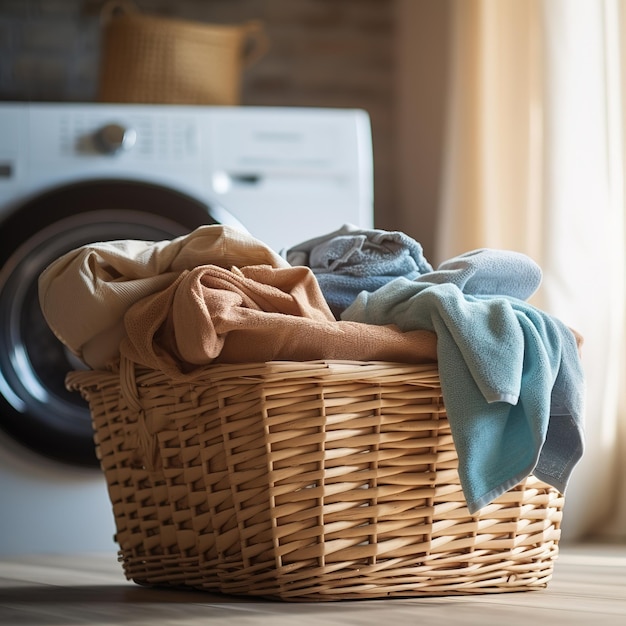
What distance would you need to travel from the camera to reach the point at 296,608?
0.97 m

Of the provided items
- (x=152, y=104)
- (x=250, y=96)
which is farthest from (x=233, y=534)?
(x=250, y=96)

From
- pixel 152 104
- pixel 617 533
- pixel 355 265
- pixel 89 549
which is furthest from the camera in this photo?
pixel 152 104

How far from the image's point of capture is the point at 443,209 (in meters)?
2.44

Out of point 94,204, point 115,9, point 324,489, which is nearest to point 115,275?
point 324,489

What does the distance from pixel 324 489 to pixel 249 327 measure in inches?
6.7

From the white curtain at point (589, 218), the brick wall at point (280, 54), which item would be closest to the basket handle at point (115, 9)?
the brick wall at point (280, 54)

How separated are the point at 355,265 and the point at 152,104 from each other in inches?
47.7

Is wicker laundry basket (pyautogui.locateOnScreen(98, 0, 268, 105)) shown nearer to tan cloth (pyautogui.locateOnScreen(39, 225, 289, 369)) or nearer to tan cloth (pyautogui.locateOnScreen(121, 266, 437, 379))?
tan cloth (pyautogui.locateOnScreen(39, 225, 289, 369))

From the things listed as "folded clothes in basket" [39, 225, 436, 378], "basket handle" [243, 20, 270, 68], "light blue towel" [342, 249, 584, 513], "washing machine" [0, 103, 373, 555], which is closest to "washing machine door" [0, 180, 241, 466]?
"washing machine" [0, 103, 373, 555]

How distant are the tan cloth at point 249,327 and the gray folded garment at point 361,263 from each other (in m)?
0.11

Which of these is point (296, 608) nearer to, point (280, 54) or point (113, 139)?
point (113, 139)

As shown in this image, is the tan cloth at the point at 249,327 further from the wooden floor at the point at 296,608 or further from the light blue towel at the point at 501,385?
the wooden floor at the point at 296,608

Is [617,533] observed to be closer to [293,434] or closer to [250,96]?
[293,434]

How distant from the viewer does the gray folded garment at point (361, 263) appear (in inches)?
45.3
